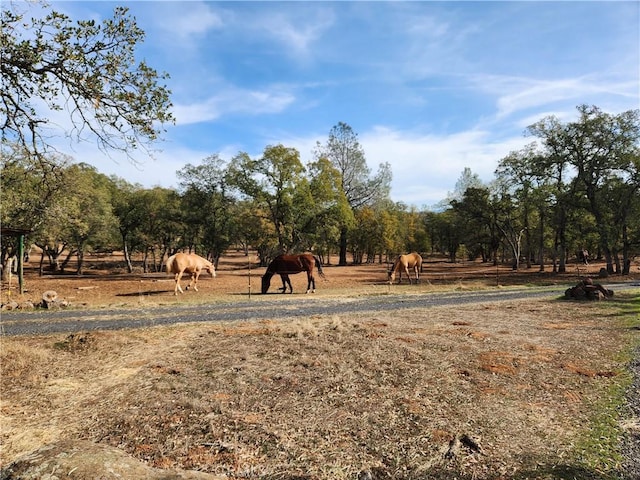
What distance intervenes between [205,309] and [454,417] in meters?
Result: 12.3

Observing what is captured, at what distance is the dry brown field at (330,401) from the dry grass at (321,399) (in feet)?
0.08

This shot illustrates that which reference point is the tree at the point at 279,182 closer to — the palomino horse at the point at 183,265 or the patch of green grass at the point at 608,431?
the palomino horse at the point at 183,265

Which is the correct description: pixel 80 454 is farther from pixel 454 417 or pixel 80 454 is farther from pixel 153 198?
pixel 153 198


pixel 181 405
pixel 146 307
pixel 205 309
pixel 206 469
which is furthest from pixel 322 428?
A: pixel 146 307

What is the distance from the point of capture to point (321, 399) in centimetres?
601

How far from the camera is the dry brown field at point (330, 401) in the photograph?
4.39 m

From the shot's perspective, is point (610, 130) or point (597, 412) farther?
point (610, 130)

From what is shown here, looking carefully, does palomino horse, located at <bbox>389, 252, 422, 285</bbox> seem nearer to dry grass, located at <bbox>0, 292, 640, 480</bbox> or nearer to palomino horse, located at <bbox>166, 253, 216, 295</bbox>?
palomino horse, located at <bbox>166, 253, 216, 295</bbox>

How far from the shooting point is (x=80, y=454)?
10.0ft

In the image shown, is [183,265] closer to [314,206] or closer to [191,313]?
[191,313]

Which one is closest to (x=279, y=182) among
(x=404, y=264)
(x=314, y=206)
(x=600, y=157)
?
(x=314, y=206)

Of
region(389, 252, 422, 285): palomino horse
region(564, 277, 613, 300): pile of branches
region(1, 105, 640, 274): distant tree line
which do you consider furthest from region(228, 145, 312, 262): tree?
region(564, 277, 613, 300): pile of branches

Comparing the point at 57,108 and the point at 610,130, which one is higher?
the point at 610,130

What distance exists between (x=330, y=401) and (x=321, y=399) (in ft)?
0.51
